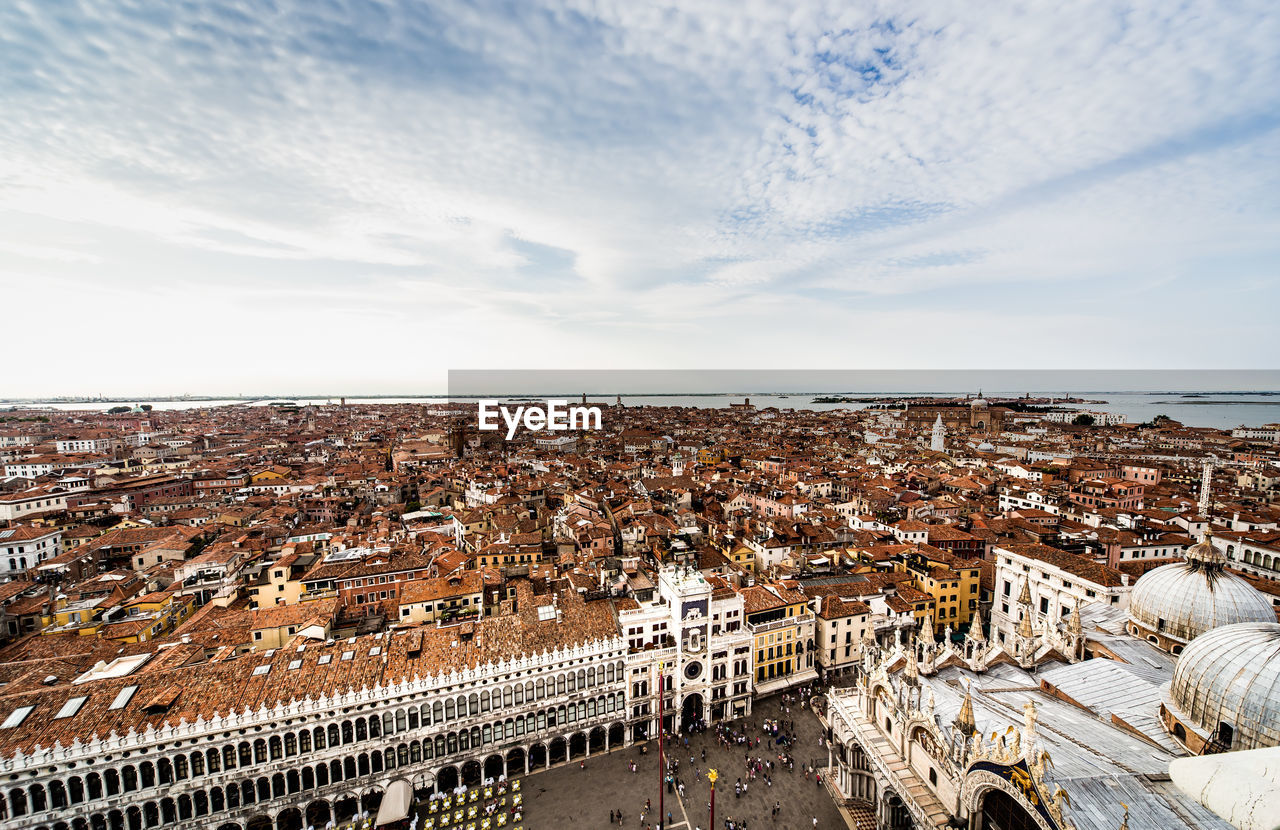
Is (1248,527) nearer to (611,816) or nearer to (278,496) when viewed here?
(611,816)

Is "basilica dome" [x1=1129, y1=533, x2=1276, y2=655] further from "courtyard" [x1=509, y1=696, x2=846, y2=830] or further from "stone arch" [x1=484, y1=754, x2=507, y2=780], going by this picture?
"stone arch" [x1=484, y1=754, x2=507, y2=780]

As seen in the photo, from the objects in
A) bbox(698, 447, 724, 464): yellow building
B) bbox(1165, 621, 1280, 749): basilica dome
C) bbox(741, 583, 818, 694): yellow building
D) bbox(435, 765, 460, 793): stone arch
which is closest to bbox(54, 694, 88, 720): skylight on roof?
bbox(435, 765, 460, 793): stone arch

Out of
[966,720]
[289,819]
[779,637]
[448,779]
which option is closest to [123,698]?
[289,819]

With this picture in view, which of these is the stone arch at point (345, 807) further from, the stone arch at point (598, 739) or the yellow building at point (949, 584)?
the yellow building at point (949, 584)

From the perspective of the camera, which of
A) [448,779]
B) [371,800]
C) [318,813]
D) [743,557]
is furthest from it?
[743,557]

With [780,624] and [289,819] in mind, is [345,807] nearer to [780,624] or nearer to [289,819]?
[289,819]

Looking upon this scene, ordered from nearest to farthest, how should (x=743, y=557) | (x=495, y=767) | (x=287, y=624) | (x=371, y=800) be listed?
(x=371, y=800) < (x=495, y=767) < (x=287, y=624) < (x=743, y=557)
